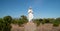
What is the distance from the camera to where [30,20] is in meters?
15.4

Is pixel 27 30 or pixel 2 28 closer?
pixel 2 28

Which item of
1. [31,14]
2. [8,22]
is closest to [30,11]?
[31,14]

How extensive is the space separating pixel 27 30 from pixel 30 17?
6.34 feet

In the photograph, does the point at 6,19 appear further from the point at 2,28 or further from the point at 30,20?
the point at 30,20

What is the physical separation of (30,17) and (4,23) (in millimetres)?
3560

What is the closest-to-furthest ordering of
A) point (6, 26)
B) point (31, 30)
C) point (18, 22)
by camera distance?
point (6, 26) → point (31, 30) → point (18, 22)

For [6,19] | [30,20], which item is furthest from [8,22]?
[30,20]

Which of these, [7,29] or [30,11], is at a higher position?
[30,11]

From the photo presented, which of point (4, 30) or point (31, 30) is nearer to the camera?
point (4, 30)

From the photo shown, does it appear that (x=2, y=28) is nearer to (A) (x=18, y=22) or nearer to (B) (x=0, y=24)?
(B) (x=0, y=24)

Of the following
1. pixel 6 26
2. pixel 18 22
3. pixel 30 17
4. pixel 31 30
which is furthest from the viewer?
pixel 18 22

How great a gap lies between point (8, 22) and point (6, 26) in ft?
1.30

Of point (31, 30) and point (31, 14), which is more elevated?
point (31, 14)

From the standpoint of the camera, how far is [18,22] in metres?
25.5
